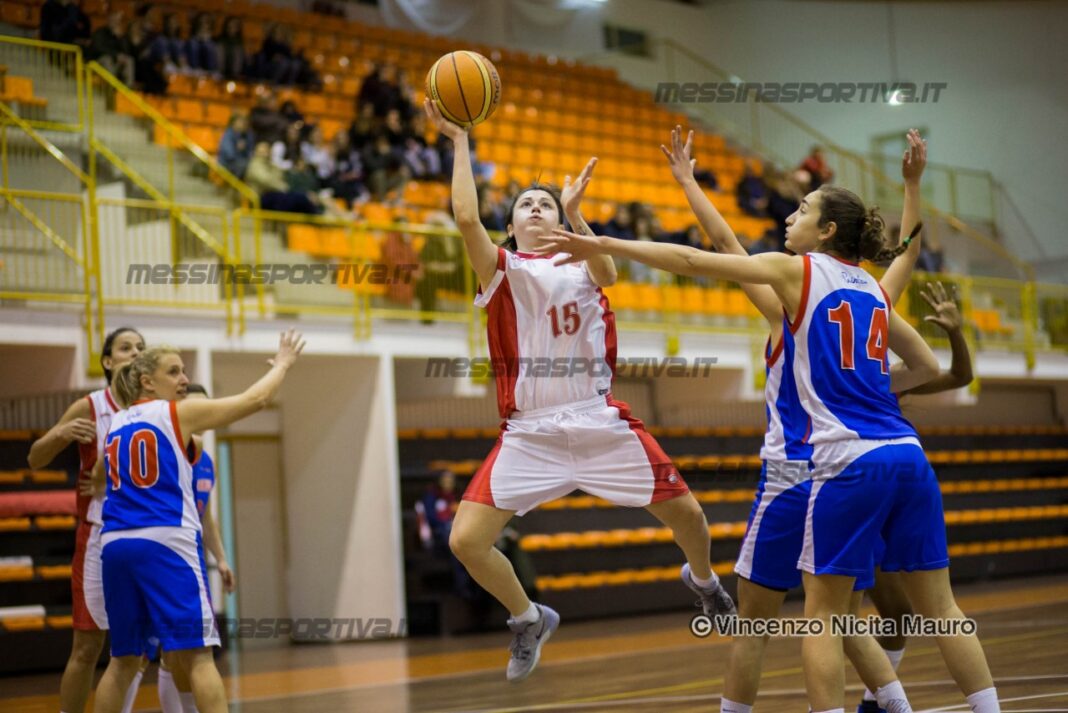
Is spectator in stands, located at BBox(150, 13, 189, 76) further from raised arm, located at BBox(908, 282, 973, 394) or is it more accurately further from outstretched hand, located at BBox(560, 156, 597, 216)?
raised arm, located at BBox(908, 282, 973, 394)

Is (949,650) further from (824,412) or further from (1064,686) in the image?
(1064,686)

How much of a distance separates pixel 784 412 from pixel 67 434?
3.34 m

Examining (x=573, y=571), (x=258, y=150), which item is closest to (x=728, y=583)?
(x=573, y=571)

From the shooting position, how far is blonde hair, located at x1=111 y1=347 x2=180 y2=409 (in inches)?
203

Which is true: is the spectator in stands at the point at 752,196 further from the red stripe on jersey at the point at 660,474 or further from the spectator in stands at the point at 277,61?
the red stripe on jersey at the point at 660,474

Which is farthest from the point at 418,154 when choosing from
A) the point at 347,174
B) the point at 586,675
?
the point at 586,675

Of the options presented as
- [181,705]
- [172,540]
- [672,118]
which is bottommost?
[181,705]

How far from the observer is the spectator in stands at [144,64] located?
13.1m

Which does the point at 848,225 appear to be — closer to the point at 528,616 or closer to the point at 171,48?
the point at 528,616

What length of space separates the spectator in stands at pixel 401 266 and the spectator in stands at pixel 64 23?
3.69 metres

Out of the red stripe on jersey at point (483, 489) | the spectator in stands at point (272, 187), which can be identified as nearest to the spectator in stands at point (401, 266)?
the spectator in stands at point (272, 187)

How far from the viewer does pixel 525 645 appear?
17.4 feet

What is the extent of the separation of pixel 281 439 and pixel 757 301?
8998 mm

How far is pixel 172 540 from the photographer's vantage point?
4.96 metres
